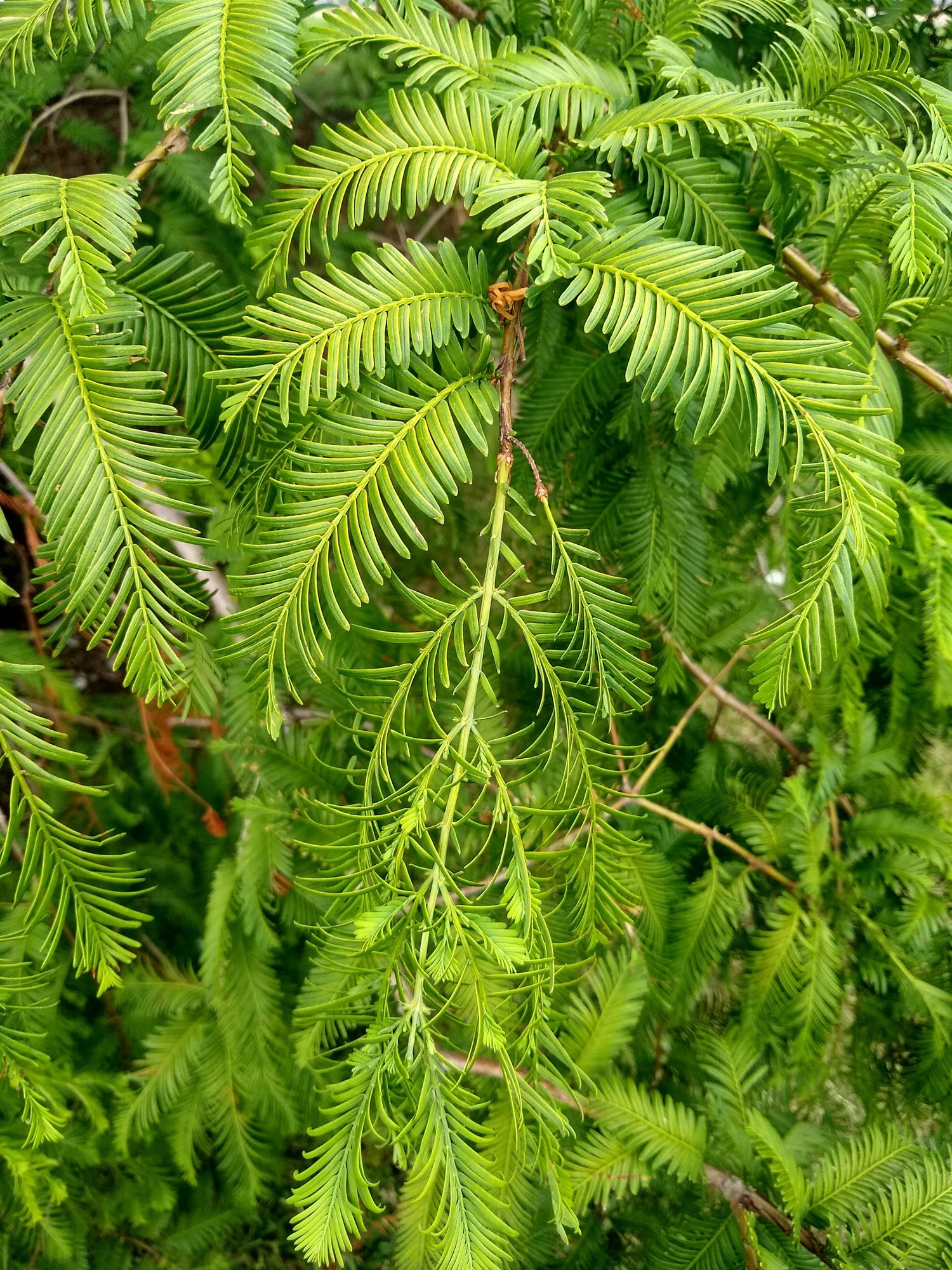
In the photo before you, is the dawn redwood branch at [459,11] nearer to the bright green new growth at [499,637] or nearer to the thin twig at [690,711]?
the bright green new growth at [499,637]

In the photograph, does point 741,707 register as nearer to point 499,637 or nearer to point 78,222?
point 499,637

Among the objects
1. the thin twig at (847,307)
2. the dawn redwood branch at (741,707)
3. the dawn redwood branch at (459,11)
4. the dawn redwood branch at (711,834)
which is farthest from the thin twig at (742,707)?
the dawn redwood branch at (459,11)

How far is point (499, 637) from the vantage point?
1.41 ft

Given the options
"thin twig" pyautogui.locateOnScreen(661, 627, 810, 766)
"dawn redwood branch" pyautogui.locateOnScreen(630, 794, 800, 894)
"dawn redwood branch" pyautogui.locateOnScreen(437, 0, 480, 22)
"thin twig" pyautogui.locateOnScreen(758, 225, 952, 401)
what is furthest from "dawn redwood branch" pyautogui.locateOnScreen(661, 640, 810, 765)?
"dawn redwood branch" pyautogui.locateOnScreen(437, 0, 480, 22)

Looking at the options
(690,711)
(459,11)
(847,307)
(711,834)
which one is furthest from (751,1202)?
(459,11)

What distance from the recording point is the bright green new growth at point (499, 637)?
40cm

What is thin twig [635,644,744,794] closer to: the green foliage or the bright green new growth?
the bright green new growth

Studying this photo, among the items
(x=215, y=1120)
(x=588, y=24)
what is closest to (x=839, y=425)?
(x=588, y=24)

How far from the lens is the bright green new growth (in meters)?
0.40

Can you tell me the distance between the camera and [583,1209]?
79 cm

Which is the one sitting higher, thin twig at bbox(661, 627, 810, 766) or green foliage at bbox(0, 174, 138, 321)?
green foliage at bbox(0, 174, 138, 321)

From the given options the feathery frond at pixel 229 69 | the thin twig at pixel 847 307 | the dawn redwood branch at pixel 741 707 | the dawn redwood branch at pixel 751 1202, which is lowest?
the dawn redwood branch at pixel 751 1202

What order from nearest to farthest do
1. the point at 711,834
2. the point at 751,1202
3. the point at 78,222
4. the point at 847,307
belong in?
the point at 78,222
the point at 847,307
the point at 751,1202
the point at 711,834

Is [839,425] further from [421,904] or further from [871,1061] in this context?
[871,1061]
